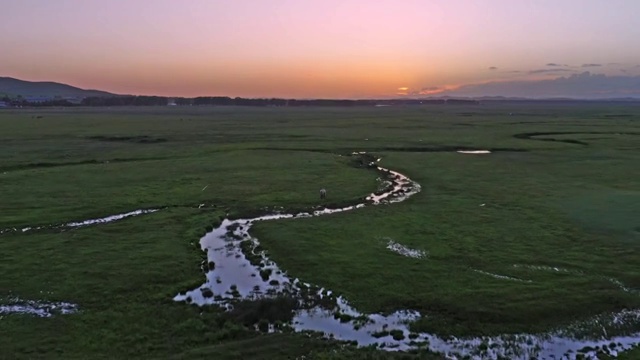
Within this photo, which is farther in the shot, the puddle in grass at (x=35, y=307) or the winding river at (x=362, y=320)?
the puddle in grass at (x=35, y=307)

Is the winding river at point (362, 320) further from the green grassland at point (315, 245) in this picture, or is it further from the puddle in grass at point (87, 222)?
the puddle in grass at point (87, 222)

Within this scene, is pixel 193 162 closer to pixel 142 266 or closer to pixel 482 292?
pixel 142 266

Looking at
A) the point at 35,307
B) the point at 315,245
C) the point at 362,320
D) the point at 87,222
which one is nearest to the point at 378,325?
the point at 362,320

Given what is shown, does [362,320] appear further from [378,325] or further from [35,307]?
[35,307]

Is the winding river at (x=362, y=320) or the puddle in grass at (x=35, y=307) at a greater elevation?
the puddle in grass at (x=35, y=307)

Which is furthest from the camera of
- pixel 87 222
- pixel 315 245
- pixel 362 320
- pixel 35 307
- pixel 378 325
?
pixel 87 222

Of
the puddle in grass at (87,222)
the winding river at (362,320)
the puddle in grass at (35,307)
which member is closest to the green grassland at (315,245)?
the puddle in grass at (35,307)

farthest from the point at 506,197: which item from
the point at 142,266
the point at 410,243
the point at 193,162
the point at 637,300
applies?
the point at 193,162
